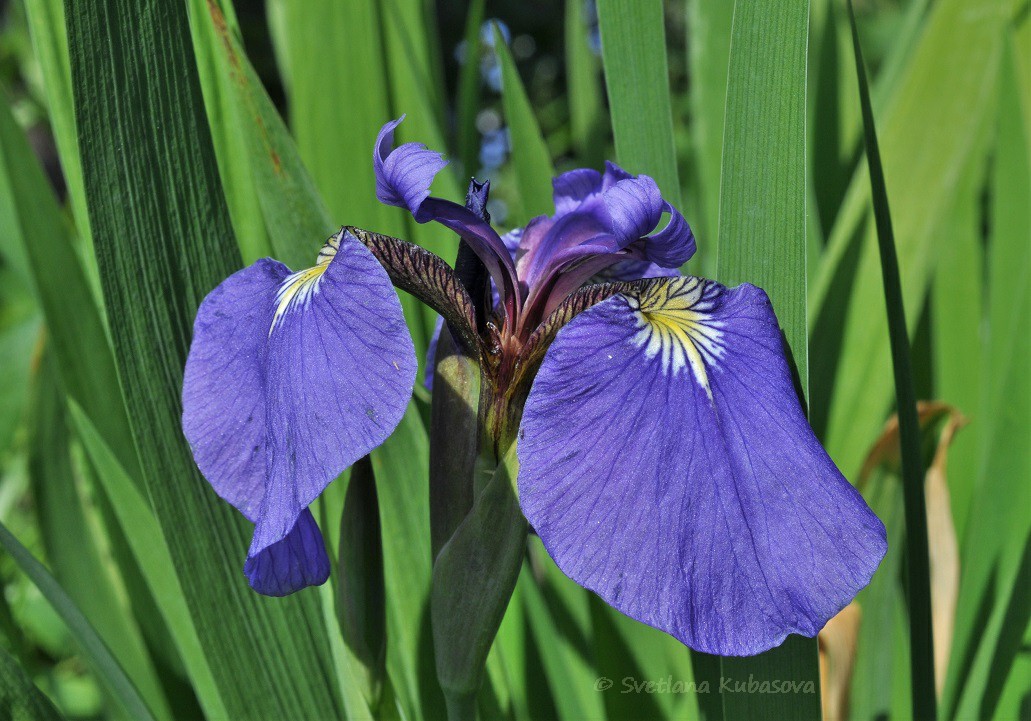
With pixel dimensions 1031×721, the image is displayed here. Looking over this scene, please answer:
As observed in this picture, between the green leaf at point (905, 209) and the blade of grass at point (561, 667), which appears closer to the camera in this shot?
the blade of grass at point (561, 667)

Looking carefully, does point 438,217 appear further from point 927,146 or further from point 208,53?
point 927,146

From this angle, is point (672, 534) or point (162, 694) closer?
point (672, 534)

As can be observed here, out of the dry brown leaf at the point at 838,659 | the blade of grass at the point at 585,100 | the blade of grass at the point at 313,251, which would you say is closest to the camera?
the blade of grass at the point at 313,251

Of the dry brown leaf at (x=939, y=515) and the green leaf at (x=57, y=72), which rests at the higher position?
the green leaf at (x=57, y=72)

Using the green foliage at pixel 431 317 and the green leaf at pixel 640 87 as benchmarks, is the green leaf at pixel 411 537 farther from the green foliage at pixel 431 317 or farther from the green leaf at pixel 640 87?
the green leaf at pixel 640 87

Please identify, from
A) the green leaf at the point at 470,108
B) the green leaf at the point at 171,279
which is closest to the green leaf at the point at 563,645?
the green leaf at the point at 171,279

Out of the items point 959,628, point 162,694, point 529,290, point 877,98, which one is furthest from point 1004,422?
point 162,694

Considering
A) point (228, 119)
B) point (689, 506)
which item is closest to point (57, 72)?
point (228, 119)
